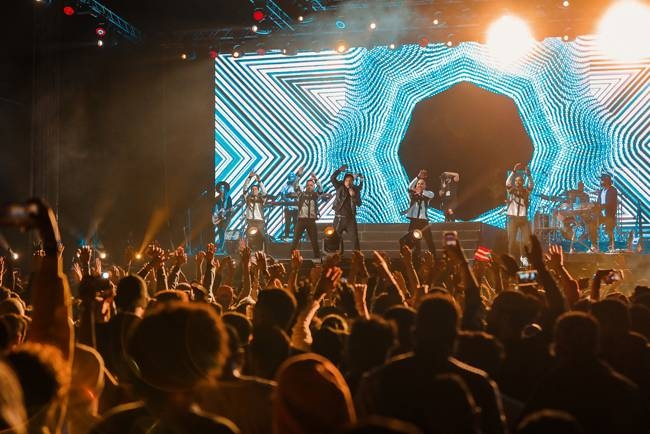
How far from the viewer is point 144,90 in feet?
59.7

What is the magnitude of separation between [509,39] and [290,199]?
5.44 meters

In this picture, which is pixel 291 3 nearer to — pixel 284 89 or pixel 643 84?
pixel 284 89

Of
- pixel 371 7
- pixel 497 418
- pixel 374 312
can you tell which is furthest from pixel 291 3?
pixel 497 418

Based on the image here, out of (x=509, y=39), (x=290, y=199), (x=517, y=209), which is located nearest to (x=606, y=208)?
(x=517, y=209)

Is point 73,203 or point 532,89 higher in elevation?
point 532,89

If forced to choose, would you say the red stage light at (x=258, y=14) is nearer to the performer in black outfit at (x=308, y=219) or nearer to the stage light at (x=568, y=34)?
the performer in black outfit at (x=308, y=219)

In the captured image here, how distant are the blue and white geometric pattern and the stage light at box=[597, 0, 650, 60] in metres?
0.20

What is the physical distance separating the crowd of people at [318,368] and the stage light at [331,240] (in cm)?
943

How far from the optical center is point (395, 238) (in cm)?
1523

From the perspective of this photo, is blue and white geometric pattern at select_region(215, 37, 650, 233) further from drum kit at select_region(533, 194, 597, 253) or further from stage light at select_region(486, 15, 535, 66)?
drum kit at select_region(533, 194, 597, 253)

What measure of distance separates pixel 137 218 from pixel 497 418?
53.3ft

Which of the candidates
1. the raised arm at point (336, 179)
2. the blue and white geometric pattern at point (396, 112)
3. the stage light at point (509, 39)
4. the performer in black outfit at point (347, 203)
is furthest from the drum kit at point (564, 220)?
the raised arm at point (336, 179)

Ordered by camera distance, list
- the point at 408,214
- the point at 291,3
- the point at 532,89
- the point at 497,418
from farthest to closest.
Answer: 1. the point at 532,89
2. the point at 291,3
3. the point at 408,214
4. the point at 497,418

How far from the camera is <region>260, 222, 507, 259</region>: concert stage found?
14477mm
